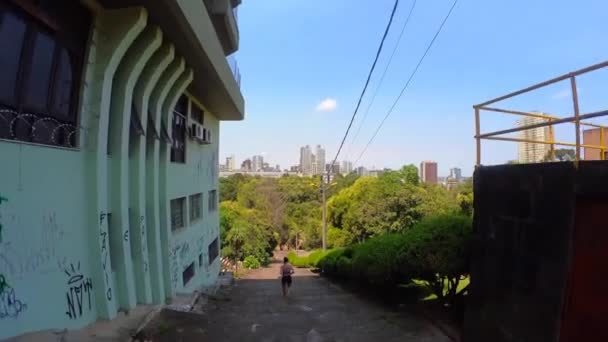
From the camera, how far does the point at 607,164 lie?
15.9ft

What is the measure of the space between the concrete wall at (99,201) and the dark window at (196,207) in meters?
4.02

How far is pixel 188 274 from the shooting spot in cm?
1416

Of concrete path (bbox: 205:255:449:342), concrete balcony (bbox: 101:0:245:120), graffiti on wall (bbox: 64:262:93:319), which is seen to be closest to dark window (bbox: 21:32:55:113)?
concrete balcony (bbox: 101:0:245:120)

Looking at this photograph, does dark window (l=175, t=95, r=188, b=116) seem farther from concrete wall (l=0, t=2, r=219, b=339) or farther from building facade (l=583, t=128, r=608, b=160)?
building facade (l=583, t=128, r=608, b=160)

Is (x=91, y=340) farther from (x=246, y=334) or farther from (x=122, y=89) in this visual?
(x=122, y=89)

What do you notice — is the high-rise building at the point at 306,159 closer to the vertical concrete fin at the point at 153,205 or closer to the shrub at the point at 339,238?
the shrub at the point at 339,238

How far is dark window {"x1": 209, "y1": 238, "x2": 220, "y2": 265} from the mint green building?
7196 mm

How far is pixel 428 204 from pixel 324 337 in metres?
26.6

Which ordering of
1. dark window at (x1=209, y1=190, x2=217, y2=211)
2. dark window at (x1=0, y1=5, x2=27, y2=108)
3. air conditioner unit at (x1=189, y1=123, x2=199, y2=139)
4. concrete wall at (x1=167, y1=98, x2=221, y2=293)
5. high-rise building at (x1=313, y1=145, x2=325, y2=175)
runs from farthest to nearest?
high-rise building at (x1=313, y1=145, x2=325, y2=175) < dark window at (x1=209, y1=190, x2=217, y2=211) < air conditioner unit at (x1=189, y1=123, x2=199, y2=139) < concrete wall at (x1=167, y1=98, x2=221, y2=293) < dark window at (x1=0, y1=5, x2=27, y2=108)

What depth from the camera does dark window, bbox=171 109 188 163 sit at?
12698 millimetres

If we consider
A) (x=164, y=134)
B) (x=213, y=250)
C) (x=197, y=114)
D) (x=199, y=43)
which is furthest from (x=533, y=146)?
(x=213, y=250)

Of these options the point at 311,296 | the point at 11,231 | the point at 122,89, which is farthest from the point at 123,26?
the point at 311,296

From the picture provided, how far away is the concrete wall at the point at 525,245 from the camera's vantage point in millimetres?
4988

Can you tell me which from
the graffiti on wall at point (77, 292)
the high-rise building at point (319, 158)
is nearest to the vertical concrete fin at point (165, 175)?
the graffiti on wall at point (77, 292)
